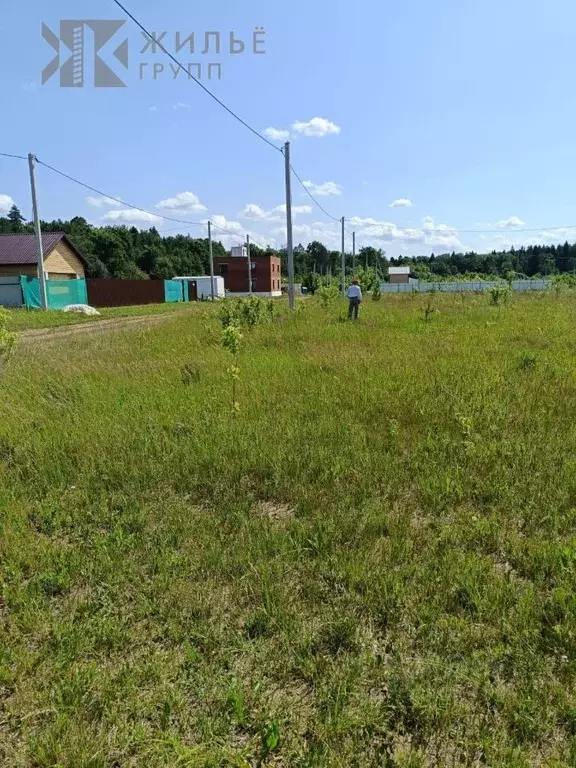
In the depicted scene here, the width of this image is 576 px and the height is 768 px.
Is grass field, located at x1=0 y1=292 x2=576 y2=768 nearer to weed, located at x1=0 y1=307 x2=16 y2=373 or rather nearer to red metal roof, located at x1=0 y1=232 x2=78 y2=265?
weed, located at x1=0 y1=307 x2=16 y2=373

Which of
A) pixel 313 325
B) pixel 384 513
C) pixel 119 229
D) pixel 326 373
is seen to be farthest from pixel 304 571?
pixel 119 229

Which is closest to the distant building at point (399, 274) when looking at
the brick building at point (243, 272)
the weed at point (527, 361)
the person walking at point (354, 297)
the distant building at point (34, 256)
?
the brick building at point (243, 272)

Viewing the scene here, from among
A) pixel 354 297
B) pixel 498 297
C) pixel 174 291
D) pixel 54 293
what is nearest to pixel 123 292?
pixel 174 291

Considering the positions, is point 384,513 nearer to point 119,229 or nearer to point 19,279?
point 19,279

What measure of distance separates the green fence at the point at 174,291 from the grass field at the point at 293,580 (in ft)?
113

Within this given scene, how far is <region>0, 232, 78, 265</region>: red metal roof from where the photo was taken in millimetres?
28234

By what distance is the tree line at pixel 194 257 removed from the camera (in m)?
62.6

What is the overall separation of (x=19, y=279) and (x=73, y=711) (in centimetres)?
2691

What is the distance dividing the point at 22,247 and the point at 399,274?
7986cm

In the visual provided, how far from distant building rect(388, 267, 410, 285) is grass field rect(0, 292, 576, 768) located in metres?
93.2

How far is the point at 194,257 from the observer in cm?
7875

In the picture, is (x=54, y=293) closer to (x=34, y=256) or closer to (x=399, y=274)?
(x=34, y=256)

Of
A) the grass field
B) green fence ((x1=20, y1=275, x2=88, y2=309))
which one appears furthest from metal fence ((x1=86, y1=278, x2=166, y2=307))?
the grass field

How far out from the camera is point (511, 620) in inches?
88.0
